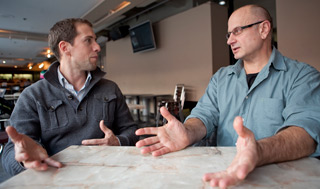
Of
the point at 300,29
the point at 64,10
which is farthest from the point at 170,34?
the point at 300,29

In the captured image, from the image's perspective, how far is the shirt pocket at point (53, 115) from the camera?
1349 millimetres

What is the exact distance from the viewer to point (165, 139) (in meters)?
0.88

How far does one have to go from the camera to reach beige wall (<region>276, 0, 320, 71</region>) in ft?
10.7

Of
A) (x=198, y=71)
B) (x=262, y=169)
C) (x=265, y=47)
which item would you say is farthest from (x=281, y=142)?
(x=198, y=71)

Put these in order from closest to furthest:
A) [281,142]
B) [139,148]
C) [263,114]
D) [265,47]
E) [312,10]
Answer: [281,142] < [139,148] < [263,114] < [265,47] < [312,10]

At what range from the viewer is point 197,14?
5141mm

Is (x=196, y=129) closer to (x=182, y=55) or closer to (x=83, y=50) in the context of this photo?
(x=83, y=50)

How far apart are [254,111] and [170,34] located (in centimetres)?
509

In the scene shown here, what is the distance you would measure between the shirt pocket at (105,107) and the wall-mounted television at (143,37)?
16.0 ft

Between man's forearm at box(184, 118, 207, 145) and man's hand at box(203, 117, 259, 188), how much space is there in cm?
35

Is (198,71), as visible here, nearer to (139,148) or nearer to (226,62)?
(226,62)

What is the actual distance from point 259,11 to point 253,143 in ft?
3.96

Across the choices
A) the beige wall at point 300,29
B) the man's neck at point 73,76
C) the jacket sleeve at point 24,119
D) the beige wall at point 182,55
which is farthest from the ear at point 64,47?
the beige wall at point 182,55

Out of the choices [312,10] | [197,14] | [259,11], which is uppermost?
[197,14]
